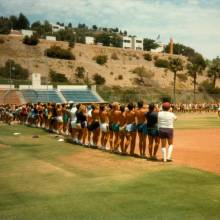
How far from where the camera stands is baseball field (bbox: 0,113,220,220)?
9531 mm

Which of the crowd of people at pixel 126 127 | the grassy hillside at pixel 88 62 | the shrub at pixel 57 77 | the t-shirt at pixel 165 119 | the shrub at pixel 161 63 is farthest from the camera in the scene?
the shrub at pixel 161 63

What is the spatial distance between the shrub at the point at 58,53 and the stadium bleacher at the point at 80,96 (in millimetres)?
34587

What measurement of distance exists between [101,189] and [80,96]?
175 feet

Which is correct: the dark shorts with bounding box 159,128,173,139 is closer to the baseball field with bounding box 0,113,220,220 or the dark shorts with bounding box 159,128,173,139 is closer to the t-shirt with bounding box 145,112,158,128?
the t-shirt with bounding box 145,112,158,128

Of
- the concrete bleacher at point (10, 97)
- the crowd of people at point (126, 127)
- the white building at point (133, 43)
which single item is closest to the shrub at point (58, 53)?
the concrete bleacher at point (10, 97)

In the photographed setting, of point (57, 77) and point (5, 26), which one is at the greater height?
point (5, 26)

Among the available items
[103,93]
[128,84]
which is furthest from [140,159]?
[128,84]

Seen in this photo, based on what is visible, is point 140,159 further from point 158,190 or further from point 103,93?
point 103,93

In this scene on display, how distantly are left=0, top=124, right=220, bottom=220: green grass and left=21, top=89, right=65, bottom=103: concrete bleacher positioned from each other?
140 ft

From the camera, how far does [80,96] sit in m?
64.8

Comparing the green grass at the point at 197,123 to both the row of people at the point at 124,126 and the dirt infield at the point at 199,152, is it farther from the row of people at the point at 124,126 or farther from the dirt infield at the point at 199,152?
the row of people at the point at 124,126

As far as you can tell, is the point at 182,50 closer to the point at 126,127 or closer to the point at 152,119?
the point at 126,127

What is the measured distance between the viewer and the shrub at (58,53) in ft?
328

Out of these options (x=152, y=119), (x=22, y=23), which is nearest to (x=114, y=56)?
(x=22, y=23)
